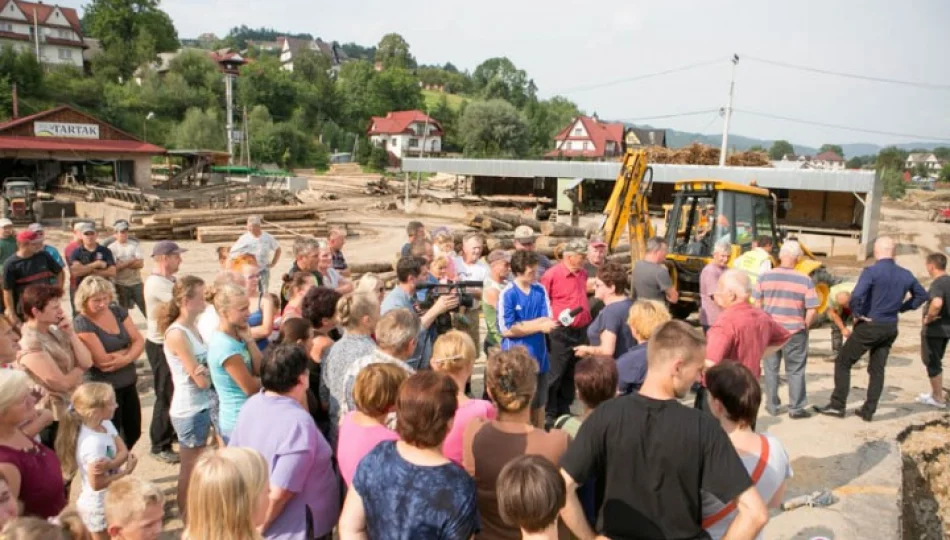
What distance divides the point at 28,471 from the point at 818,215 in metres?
28.4

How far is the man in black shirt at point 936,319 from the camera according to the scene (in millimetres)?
6895

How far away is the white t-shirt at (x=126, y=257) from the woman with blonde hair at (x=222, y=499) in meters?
7.06

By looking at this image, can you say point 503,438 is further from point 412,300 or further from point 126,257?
point 126,257

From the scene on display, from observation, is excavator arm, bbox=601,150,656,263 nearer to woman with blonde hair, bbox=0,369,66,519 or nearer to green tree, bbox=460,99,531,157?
woman with blonde hair, bbox=0,369,66,519

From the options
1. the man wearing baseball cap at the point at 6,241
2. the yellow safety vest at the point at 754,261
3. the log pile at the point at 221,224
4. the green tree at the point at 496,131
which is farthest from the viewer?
the green tree at the point at 496,131

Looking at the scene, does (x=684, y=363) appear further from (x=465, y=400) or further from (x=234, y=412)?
(x=234, y=412)

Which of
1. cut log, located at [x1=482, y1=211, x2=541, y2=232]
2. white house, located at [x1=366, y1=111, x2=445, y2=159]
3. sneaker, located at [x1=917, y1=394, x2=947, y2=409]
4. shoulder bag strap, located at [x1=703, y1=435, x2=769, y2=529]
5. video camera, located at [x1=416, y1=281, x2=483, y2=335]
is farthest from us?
white house, located at [x1=366, y1=111, x2=445, y2=159]

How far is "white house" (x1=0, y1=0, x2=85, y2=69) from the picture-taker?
71688 millimetres

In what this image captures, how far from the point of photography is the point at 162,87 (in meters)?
64.0

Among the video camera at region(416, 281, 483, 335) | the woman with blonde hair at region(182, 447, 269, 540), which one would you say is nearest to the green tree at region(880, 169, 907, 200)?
the video camera at region(416, 281, 483, 335)

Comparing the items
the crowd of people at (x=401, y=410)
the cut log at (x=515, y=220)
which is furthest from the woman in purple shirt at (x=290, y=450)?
the cut log at (x=515, y=220)

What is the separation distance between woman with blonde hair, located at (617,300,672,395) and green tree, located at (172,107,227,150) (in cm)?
5806

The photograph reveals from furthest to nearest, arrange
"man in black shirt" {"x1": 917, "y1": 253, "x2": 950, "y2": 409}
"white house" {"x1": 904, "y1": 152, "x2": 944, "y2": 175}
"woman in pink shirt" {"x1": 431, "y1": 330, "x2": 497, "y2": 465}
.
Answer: "white house" {"x1": 904, "y1": 152, "x2": 944, "y2": 175}, "man in black shirt" {"x1": 917, "y1": 253, "x2": 950, "y2": 409}, "woman in pink shirt" {"x1": 431, "y1": 330, "x2": 497, "y2": 465}

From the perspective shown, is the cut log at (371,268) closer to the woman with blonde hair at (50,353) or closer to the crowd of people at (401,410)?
the crowd of people at (401,410)
